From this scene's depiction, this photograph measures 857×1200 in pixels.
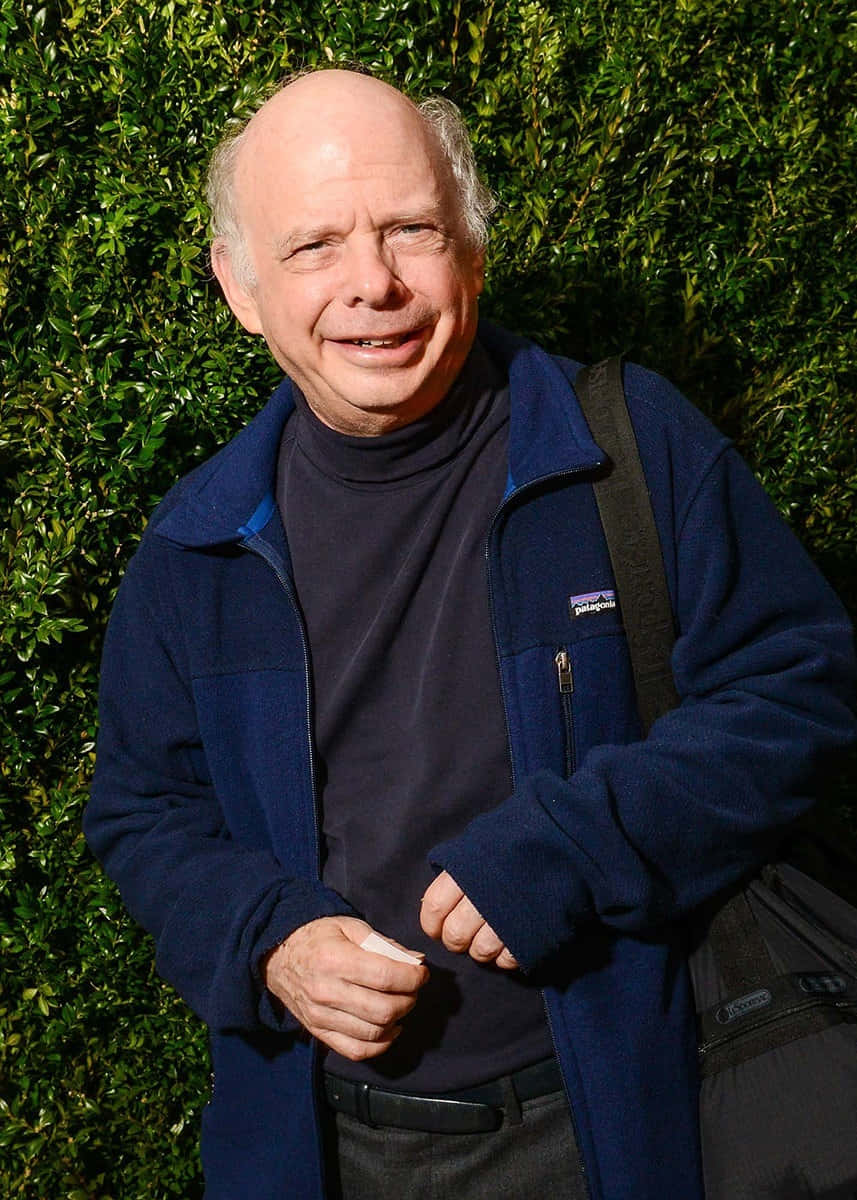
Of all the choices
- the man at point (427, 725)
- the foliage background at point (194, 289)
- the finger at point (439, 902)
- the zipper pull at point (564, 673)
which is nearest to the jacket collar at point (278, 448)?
the man at point (427, 725)

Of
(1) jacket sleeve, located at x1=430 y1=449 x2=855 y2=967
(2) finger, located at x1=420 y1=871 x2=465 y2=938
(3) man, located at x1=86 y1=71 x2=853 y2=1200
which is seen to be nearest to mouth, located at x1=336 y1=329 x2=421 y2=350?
(3) man, located at x1=86 y1=71 x2=853 y2=1200

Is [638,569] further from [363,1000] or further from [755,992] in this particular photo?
[363,1000]

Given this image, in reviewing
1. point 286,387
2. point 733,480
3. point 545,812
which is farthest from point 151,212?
point 545,812

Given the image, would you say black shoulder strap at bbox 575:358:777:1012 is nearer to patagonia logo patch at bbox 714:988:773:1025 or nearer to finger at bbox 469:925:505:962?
patagonia logo patch at bbox 714:988:773:1025

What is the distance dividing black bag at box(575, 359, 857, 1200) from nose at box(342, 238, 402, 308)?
1.27ft

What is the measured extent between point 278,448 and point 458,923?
3.25 feet

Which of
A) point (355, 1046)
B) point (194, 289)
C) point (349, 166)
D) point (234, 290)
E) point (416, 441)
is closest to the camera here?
point (355, 1046)

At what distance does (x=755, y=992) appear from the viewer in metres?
1.99

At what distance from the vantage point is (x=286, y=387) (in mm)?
2541

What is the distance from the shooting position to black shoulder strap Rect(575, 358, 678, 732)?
2109 mm

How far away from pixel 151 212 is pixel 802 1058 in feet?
7.12

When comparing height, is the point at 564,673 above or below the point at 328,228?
below

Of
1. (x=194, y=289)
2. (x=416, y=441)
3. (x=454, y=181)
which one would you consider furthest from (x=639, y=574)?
(x=194, y=289)

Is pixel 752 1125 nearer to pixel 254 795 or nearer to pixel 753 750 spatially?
pixel 753 750
